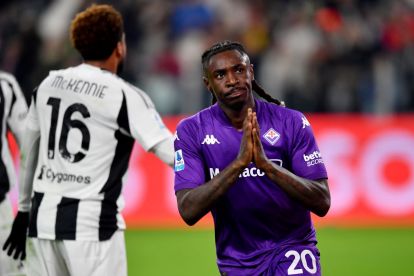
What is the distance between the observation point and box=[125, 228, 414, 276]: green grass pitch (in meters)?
10.0

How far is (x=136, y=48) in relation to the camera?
639 inches

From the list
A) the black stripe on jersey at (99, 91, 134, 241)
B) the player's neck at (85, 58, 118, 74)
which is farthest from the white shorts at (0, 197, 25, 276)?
the player's neck at (85, 58, 118, 74)

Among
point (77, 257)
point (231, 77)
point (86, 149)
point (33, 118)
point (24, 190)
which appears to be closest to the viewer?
point (231, 77)

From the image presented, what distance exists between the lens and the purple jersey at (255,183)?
5.18 m

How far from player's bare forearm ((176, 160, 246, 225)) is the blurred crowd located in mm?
10378

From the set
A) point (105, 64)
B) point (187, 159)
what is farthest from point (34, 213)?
point (187, 159)

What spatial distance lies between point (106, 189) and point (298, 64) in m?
10.3

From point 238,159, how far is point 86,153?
1276 millimetres

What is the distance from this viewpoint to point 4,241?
21.4 feet

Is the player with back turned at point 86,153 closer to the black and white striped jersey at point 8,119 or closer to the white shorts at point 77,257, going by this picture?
the white shorts at point 77,257

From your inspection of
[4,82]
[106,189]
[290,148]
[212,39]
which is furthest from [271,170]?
[212,39]

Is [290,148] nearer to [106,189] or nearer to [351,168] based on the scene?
[106,189]

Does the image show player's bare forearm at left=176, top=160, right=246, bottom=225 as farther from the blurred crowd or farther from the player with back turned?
the blurred crowd

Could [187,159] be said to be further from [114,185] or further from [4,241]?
[4,241]
